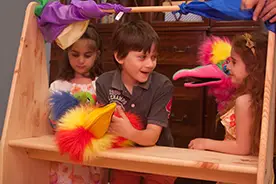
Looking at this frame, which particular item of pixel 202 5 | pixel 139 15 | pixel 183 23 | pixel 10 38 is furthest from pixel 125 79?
pixel 10 38

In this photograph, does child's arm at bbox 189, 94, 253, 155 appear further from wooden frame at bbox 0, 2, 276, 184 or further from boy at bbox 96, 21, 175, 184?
boy at bbox 96, 21, 175, 184

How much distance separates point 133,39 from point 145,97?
0.58 ft

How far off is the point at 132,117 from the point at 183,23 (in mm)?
920

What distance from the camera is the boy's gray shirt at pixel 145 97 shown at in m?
1.13

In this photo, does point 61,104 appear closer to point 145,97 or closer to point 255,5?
point 145,97

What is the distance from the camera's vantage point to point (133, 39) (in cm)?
115

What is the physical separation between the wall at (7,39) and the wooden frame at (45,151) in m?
1.20

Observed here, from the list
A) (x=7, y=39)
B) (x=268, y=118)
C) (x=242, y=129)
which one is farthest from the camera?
(x=7, y=39)

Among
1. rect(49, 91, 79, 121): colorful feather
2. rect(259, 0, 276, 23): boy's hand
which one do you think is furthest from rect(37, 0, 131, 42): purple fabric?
rect(259, 0, 276, 23): boy's hand

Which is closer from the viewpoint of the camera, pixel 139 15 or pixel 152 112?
pixel 152 112

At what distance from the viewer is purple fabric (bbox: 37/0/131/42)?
3.74ft

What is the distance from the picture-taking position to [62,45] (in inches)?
48.4

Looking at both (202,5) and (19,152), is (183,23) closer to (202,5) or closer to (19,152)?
(202,5)

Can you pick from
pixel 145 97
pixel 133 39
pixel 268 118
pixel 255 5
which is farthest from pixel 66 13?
pixel 268 118
